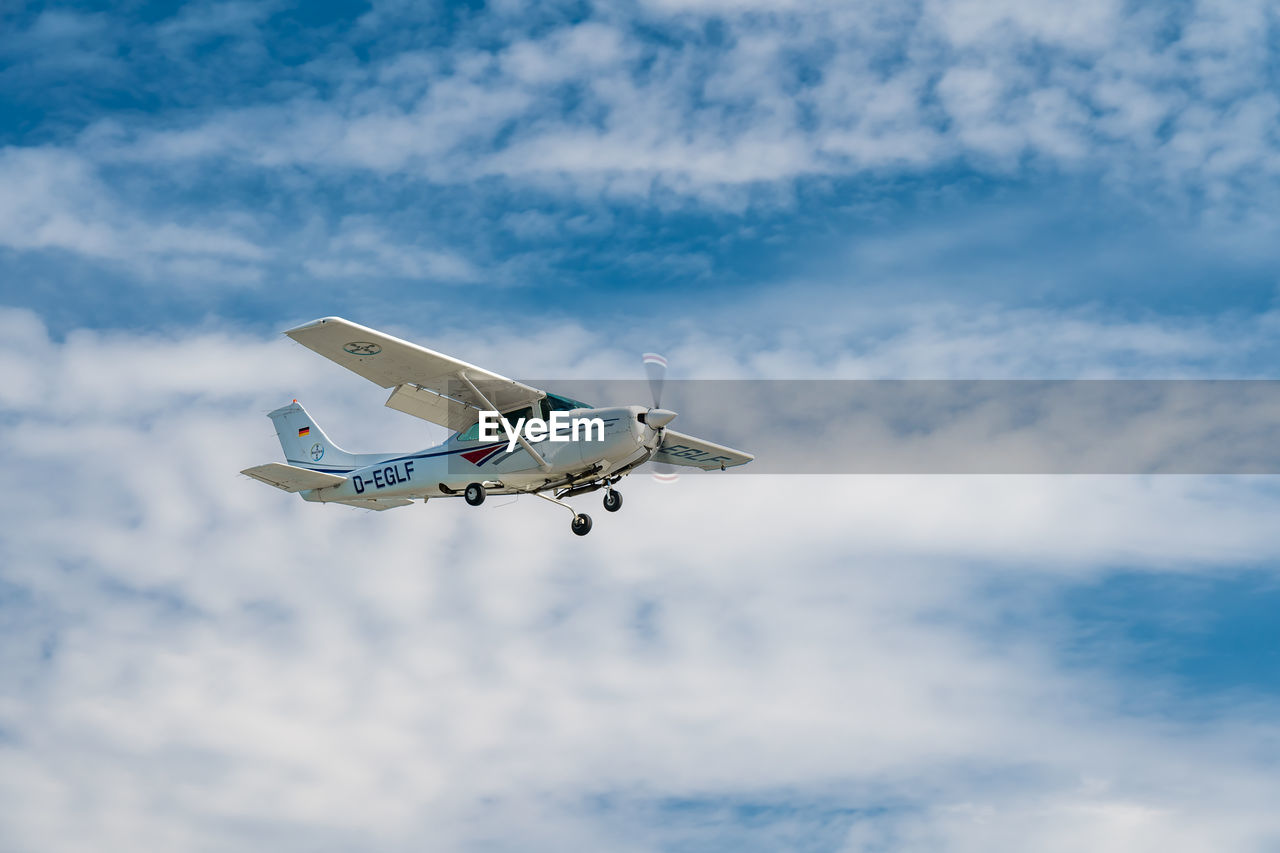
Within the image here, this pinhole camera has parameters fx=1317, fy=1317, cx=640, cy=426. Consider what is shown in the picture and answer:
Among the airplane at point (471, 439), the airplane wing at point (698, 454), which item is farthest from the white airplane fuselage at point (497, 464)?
the airplane wing at point (698, 454)

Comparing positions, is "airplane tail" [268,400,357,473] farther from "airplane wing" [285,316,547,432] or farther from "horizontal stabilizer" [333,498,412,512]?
"airplane wing" [285,316,547,432]

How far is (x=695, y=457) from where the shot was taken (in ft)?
116

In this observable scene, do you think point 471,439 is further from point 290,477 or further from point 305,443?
point 305,443

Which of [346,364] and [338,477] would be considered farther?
[338,477]

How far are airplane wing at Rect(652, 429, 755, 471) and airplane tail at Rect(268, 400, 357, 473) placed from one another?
26.9 ft

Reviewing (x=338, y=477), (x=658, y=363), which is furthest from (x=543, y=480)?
(x=338, y=477)

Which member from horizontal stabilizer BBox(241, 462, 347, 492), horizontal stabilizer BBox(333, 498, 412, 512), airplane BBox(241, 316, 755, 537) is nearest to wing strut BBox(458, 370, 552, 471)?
airplane BBox(241, 316, 755, 537)

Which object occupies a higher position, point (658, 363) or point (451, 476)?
point (658, 363)

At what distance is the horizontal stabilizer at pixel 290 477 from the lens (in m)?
31.7

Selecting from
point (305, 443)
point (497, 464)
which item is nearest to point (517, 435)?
point (497, 464)

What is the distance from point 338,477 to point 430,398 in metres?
4.05

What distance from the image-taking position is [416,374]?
30344 mm

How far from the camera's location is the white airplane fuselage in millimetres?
28750

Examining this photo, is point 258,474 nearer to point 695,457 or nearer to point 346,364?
point 346,364
